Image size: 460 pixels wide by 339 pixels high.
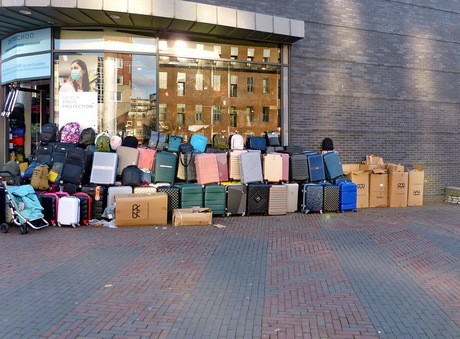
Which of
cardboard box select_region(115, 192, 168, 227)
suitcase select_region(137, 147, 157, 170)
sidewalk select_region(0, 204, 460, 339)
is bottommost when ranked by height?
sidewalk select_region(0, 204, 460, 339)

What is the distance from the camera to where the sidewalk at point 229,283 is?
4.27 meters

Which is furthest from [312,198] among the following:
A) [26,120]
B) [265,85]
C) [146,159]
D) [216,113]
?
[26,120]

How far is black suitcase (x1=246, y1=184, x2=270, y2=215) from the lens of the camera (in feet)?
34.0

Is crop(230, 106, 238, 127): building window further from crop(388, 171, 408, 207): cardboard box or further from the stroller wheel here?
the stroller wheel

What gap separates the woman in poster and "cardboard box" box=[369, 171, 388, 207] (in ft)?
28.2

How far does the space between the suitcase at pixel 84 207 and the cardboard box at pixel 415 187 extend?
30.9 feet

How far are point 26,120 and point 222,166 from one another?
7.21 metres

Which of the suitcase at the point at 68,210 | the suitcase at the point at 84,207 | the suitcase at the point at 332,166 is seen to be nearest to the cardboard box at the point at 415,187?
the suitcase at the point at 332,166

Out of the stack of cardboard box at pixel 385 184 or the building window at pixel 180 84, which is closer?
the building window at pixel 180 84

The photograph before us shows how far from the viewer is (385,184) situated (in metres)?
12.4

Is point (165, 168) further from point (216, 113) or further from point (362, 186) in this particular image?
point (362, 186)

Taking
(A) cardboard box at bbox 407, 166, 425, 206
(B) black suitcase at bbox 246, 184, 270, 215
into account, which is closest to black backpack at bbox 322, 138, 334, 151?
(A) cardboard box at bbox 407, 166, 425, 206

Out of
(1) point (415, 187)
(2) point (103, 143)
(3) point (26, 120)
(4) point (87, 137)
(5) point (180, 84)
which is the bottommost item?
(1) point (415, 187)

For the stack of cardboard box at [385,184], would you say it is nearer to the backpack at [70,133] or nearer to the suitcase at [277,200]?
the suitcase at [277,200]
